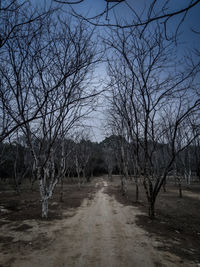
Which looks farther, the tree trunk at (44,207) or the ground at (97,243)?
the tree trunk at (44,207)

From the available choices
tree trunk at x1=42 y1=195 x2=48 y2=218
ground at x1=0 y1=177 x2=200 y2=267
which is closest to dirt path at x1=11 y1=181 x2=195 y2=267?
ground at x1=0 y1=177 x2=200 y2=267

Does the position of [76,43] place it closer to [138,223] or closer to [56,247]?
[56,247]

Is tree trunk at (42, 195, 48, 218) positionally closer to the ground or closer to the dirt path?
the ground

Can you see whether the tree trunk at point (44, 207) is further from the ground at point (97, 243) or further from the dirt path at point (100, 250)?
the dirt path at point (100, 250)

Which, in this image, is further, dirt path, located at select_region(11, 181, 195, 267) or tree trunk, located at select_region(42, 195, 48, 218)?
tree trunk, located at select_region(42, 195, 48, 218)

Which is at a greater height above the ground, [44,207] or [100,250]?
[44,207]

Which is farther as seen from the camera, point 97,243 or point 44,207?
point 44,207

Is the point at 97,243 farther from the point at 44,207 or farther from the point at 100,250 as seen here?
the point at 44,207

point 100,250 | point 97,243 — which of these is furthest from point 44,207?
point 100,250

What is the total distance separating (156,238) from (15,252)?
Answer: 3684mm

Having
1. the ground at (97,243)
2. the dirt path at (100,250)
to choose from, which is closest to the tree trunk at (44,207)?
the ground at (97,243)

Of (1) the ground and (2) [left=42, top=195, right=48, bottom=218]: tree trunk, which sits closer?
(1) the ground

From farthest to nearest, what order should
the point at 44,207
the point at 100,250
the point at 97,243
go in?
the point at 44,207 → the point at 97,243 → the point at 100,250

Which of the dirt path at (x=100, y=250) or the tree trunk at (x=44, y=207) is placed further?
the tree trunk at (x=44, y=207)
